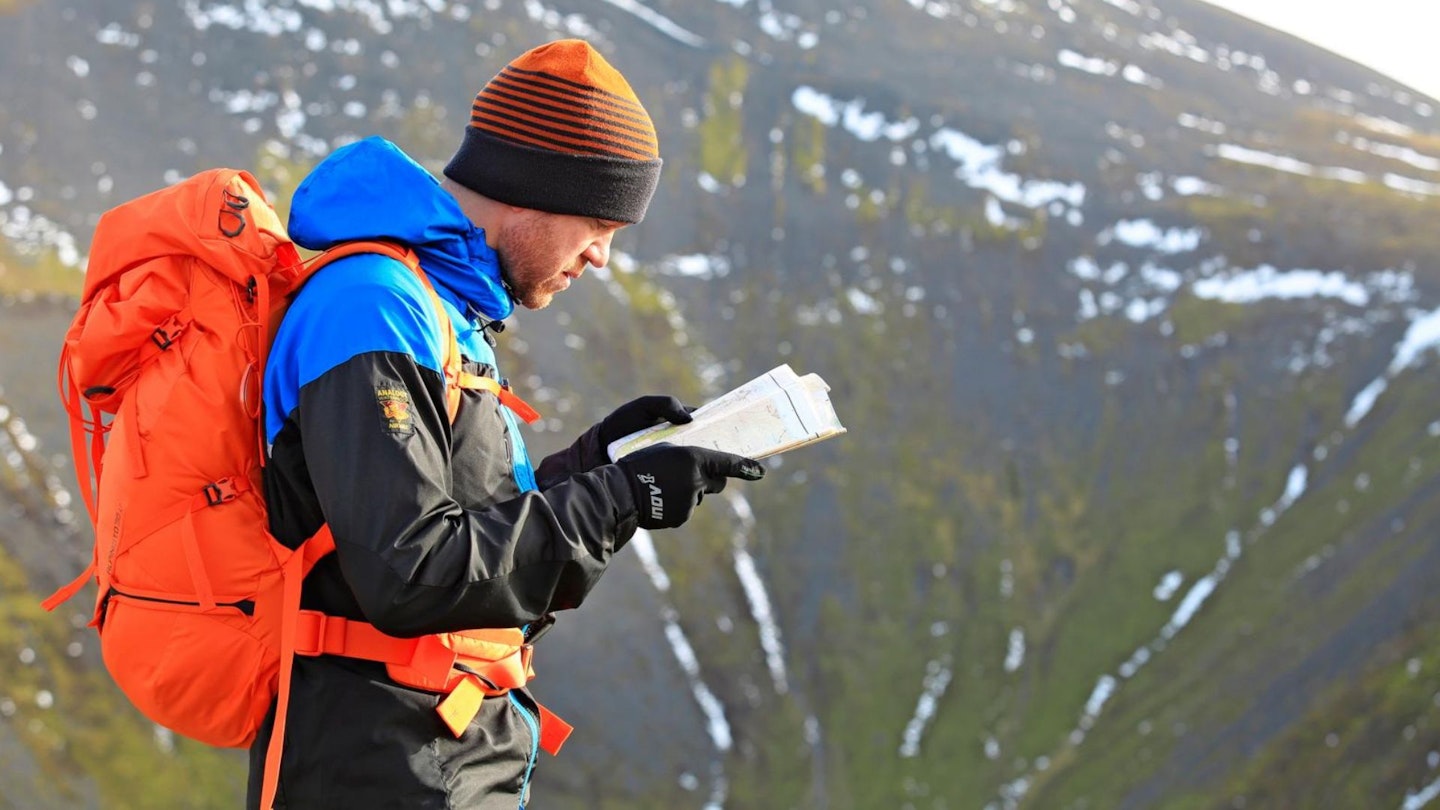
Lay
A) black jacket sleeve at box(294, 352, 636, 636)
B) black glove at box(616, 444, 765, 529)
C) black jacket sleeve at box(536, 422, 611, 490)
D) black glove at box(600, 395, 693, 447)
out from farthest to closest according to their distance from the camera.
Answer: black jacket sleeve at box(536, 422, 611, 490), black glove at box(600, 395, 693, 447), black glove at box(616, 444, 765, 529), black jacket sleeve at box(294, 352, 636, 636)

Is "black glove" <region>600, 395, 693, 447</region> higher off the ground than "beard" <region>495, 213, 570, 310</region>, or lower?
lower

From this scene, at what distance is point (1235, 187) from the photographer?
134 metres

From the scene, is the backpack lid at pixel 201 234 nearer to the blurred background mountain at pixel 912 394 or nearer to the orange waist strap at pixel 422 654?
the orange waist strap at pixel 422 654

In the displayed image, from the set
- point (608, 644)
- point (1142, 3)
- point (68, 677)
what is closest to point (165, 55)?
point (68, 677)

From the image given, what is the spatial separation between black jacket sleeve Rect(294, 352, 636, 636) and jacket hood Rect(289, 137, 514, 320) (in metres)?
0.55

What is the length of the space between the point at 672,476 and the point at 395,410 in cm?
99

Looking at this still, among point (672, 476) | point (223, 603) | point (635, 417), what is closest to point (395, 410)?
point (223, 603)

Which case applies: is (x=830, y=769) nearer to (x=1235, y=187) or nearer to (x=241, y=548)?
(x=1235, y=187)

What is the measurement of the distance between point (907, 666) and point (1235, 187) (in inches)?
2392

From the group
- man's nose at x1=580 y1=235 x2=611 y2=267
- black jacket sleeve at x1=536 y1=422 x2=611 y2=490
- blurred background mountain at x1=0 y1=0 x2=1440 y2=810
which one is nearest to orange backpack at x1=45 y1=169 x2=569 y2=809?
man's nose at x1=580 y1=235 x2=611 y2=267

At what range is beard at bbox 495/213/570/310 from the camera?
4.94 meters

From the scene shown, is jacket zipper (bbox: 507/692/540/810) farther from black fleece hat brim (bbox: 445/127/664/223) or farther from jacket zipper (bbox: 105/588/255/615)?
black fleece hat brim (bbox: 445/127/664/223)

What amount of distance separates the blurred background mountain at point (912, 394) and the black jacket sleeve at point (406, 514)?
93.0 metres

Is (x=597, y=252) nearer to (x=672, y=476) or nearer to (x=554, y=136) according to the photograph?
(x=554, y=136)
